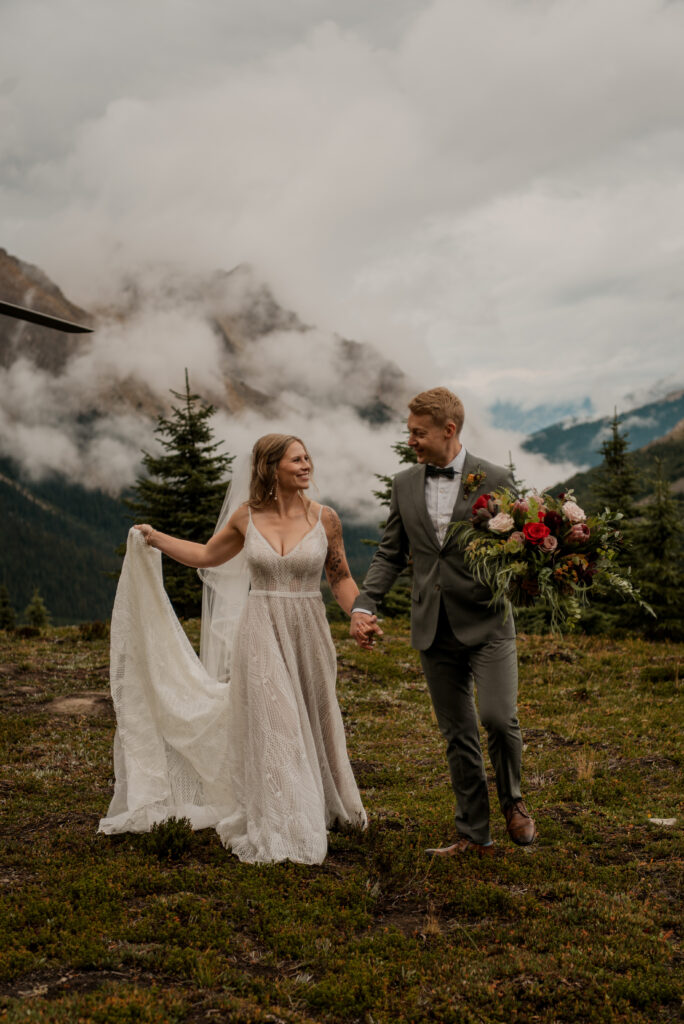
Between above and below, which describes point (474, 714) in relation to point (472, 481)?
below

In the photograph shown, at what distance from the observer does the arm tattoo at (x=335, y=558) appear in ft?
26.8

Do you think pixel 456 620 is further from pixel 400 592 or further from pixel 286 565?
pixel 400 592

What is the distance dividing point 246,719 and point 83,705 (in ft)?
22.5

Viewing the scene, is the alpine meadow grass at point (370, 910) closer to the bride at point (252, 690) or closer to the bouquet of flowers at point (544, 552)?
the bride at point (252, 690)

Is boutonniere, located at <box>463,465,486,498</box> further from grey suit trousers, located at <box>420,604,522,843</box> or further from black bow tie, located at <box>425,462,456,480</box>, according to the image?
grey suit trousers, located at <box>420,604,522,843</box>

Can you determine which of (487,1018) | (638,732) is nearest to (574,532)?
(487,1018)

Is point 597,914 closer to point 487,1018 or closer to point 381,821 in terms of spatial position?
point 487,1018

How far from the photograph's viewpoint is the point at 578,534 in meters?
6.34

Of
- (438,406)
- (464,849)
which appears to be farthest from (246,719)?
(438,406)

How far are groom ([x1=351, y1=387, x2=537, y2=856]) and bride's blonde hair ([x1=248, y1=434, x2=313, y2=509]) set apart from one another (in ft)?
3.80

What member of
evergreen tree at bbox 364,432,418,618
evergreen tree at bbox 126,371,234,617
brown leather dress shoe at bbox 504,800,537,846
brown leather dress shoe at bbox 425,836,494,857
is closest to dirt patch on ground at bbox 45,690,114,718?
brown leather dress shoe at bbox 425,836,494,857

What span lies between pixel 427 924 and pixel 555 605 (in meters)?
2.47

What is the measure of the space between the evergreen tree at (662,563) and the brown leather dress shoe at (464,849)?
22.6 m

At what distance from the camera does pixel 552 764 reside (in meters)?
10.8
